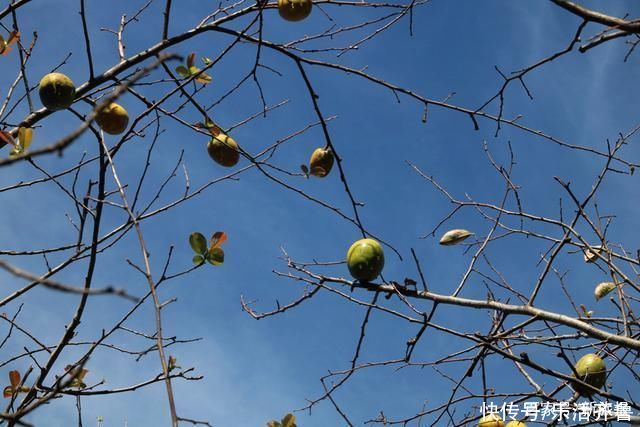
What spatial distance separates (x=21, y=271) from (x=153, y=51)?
193 centimetres

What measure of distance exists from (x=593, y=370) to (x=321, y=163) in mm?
1573

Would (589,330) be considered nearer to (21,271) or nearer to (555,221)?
(555,221)

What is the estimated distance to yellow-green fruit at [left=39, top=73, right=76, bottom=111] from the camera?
8.56 feet

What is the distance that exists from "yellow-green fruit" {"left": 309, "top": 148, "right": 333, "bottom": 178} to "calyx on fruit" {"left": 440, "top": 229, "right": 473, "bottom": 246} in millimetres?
694

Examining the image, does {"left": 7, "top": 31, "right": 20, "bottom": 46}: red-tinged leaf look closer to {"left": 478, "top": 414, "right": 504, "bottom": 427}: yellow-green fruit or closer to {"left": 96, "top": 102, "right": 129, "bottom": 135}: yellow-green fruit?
{"left": 96, "top": 102, "right": 129, "bottom": 135}: yellow-green fruit

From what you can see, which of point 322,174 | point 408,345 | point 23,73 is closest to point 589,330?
point 408,345

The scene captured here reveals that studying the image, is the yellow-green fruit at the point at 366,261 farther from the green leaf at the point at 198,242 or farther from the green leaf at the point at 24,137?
the green leaf at the point at 24,137

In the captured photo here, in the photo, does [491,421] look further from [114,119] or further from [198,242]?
[114,119]

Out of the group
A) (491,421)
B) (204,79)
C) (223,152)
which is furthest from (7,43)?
(491,421)

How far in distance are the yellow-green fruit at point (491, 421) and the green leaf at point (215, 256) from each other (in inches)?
53.5

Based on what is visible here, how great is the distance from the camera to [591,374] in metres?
2.81

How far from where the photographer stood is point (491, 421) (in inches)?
109

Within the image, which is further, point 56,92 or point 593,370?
point 593,370

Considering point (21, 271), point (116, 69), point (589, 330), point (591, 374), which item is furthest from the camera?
point (591, 374)
